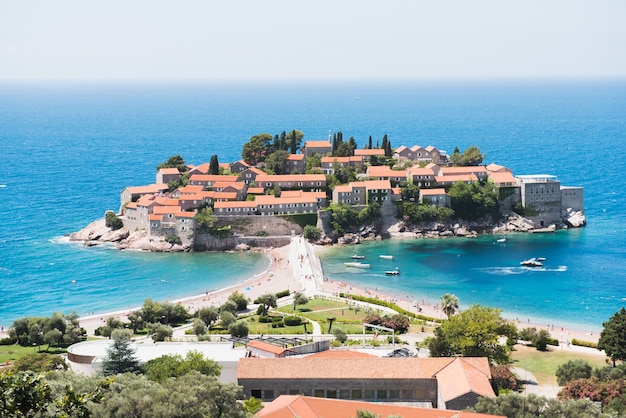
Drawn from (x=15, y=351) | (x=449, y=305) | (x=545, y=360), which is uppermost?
(x=449, y=305)

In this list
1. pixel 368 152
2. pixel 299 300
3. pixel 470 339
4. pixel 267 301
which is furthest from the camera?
pixel 368 152

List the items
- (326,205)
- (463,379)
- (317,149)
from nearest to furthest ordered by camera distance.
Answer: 1. (463,379)
2. (326,205)
3. (317,149)

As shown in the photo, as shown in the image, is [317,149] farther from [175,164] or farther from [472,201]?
[472,201]

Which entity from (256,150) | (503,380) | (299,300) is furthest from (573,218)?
(503,380)

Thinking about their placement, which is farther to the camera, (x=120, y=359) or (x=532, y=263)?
(x=532, y=263)

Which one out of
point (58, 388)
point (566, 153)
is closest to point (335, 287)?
point (58, 388)

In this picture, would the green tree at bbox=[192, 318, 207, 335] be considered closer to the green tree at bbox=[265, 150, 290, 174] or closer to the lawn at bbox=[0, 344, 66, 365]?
the lawn at bbox=[0, 344, 66, 365]
